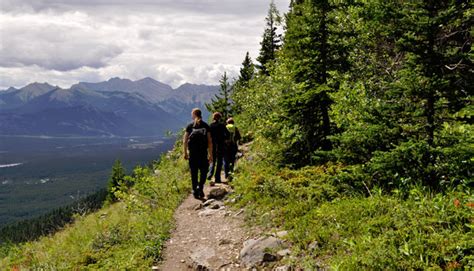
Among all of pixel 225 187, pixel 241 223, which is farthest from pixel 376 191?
pixel 225 187

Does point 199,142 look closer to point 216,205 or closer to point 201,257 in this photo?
point 216,205

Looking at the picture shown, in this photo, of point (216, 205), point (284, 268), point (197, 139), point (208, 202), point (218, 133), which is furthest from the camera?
point (218, 133)

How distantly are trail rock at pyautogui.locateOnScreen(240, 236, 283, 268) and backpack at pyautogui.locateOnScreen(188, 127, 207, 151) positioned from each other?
447 cm

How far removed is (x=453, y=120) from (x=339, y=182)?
113 inches

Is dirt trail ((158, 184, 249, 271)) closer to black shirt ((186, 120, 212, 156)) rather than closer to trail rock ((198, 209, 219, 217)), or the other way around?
trail rock ((198, 209, 219, 217))

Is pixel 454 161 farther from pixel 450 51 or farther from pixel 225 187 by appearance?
pixel 225 187

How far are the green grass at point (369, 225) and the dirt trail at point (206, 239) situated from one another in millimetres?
687

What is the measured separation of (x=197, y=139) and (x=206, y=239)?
357cm

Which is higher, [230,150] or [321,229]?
[230,150]

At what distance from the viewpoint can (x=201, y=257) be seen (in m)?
7.42

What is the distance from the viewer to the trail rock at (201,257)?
7.05 meters

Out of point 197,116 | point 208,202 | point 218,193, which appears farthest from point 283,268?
point 197,116

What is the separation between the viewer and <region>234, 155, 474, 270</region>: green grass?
5.00 metres

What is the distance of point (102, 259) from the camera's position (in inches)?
307
